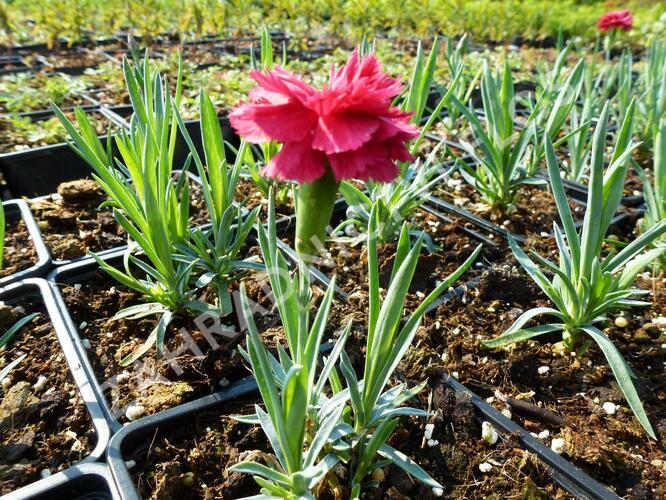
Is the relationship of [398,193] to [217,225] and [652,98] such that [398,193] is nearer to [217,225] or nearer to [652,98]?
[217,225]

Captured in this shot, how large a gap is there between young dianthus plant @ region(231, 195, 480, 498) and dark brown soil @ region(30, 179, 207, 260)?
73 cm

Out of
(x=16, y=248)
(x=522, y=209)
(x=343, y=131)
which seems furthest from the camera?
(x=522, y=209)

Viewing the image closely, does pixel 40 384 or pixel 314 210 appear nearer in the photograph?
pixel 314 210

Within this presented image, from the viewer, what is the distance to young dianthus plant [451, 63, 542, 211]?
1322 millimetres

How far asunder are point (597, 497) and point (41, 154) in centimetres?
167

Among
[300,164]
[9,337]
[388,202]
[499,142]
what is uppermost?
[300,164]

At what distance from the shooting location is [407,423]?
82 cm

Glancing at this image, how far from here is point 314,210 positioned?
54 cm

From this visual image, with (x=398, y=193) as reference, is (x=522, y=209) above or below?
below

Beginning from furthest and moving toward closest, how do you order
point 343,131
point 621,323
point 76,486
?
point 621,323, point 76,486, point 343,131

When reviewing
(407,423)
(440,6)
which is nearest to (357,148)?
(407,423)

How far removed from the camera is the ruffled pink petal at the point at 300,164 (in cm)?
49

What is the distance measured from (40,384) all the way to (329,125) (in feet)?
2.46

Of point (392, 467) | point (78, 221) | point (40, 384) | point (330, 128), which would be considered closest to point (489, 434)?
point (392, 467)
